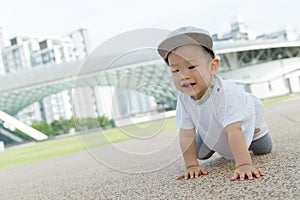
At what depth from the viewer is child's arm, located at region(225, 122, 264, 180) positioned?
2172 mm

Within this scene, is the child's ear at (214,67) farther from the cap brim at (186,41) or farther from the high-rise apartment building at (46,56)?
the high-rise apartment building at (46,56)

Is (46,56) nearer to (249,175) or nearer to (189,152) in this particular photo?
(189,152)

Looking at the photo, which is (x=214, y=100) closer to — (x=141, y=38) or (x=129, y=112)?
(x=141, y=38)

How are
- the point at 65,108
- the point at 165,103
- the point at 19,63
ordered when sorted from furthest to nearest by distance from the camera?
the point at 19,63 → the point at 65,108 → the point at 165,103

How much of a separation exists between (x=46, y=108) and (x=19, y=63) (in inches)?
820

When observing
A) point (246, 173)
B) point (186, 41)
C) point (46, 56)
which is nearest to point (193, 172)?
point (246, 173)

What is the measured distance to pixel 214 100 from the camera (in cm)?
238

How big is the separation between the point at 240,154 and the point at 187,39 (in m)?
0.71

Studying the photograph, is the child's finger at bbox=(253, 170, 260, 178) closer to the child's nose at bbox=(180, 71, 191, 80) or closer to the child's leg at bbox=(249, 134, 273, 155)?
the child's nose at bbox=(180, 71, 191, 80)

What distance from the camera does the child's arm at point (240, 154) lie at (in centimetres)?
217

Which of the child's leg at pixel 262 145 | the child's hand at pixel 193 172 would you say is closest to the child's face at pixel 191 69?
the child's hand at pixel 193 172

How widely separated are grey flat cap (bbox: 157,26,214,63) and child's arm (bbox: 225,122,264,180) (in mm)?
494

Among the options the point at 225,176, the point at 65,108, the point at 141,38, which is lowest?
the point at 65,108

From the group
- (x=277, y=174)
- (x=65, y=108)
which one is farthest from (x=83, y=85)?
(x=65, y=108)
